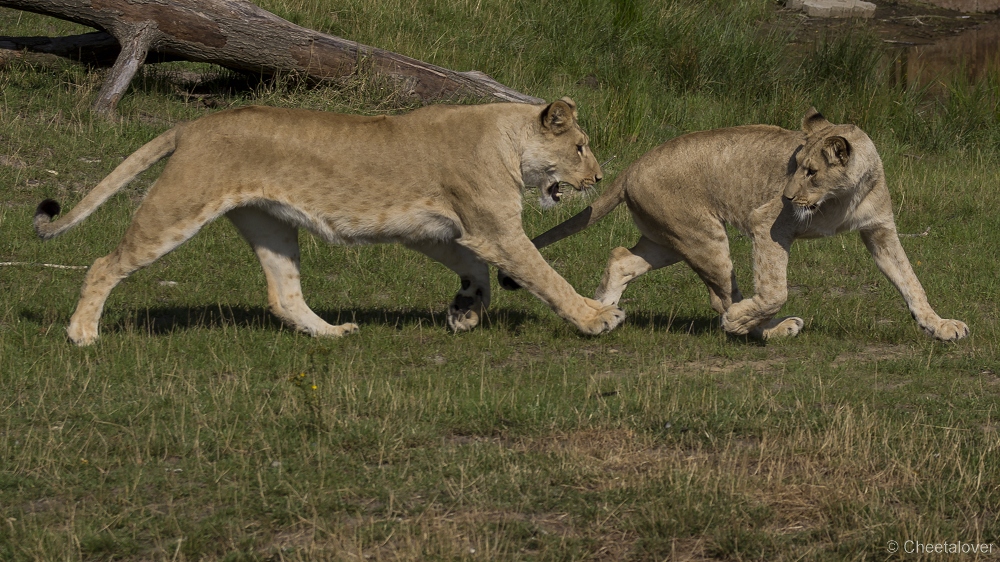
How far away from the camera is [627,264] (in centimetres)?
729

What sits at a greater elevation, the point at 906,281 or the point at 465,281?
the point at 906,281

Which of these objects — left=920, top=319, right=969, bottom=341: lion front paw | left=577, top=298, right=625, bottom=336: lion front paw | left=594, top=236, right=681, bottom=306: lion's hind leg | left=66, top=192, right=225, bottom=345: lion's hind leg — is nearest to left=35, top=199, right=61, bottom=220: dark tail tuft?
left=66, top=192, right=225, bottom=345: lion's hind leg

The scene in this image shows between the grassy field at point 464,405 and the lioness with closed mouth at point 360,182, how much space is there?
0.49 meters

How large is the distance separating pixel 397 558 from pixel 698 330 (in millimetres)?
3724

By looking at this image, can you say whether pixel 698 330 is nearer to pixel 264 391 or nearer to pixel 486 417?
pixel 486 417

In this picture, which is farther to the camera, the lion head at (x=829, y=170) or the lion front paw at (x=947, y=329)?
the lion front paw at (x=947, y=329)

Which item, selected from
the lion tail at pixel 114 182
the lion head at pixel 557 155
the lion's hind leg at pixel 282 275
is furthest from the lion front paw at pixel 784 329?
the lion tail at pixel 114 182

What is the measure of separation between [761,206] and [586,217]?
40.8 inches

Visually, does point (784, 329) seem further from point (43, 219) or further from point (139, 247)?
point (43, 219)

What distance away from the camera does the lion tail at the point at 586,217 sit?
23.6 ft

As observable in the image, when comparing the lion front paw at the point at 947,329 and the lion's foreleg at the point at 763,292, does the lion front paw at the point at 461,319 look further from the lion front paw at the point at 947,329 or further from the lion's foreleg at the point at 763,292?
the lion front paw at the point at 947,329

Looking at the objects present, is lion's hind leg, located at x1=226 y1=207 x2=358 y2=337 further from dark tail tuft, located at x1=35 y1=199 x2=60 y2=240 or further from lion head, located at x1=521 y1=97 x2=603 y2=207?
lion head, located at x1=521 y1=97 x2=603 y2=207

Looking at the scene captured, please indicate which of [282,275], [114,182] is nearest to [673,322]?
[282,275]

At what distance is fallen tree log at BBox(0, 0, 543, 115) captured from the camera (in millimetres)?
10930
